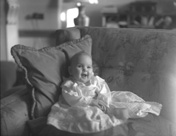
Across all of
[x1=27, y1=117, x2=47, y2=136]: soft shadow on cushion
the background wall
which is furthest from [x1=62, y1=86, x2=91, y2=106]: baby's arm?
the background wall

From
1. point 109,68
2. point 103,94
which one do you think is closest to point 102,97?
point 103,94

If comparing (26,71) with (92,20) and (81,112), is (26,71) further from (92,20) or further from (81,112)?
(92,20)

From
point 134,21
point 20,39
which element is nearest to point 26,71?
point 134,21

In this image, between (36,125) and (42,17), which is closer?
(36,125)

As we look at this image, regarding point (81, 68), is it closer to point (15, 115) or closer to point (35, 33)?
point (15, 115)

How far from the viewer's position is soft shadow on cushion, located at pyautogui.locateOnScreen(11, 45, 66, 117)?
1380 millimetres

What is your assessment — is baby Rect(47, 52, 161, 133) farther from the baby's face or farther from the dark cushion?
the dark cushion

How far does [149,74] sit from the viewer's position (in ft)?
5.09

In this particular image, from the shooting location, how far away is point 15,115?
1.23m

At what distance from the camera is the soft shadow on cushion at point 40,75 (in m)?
1.38

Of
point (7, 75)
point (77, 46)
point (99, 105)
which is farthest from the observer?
point (7, 75)

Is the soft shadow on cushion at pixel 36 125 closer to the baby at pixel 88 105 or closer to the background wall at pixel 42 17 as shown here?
the baby at pixel 88 105

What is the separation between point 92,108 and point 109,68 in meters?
0.44

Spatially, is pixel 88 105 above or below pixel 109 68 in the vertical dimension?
below
